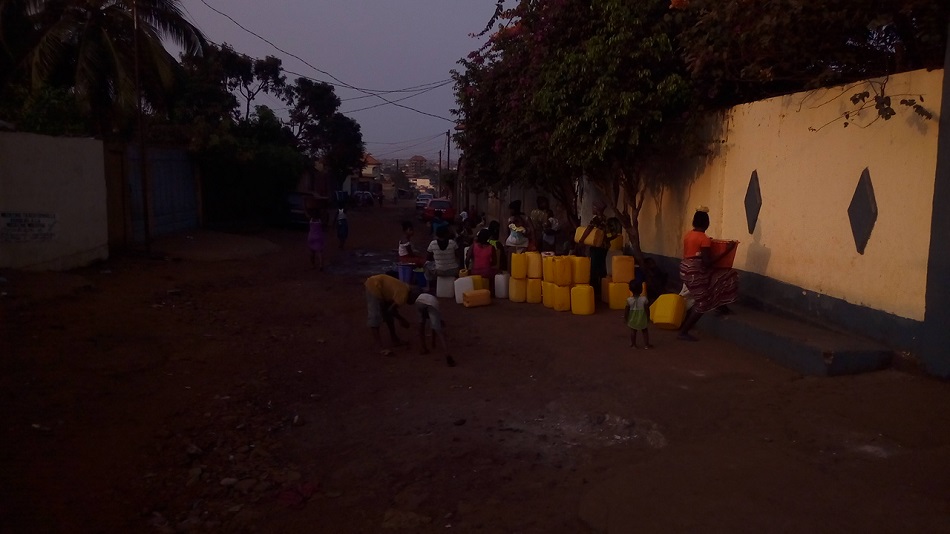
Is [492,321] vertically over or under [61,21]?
under

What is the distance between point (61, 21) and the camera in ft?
59.1

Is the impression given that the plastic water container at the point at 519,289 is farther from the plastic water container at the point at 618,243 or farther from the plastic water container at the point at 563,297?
the plastic water container at the point at 618,243

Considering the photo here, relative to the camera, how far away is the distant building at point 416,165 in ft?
498

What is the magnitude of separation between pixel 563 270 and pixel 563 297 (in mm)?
407

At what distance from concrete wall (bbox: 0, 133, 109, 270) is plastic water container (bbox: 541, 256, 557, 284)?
25.9 ft

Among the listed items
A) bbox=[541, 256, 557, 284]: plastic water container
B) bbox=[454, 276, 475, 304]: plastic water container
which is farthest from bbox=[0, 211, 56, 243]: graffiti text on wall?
bbox=[541, 256, 557, 284]: plastic water container

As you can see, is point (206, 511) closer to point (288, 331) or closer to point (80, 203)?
point (288, 331)

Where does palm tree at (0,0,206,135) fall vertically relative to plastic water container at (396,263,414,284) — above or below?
above

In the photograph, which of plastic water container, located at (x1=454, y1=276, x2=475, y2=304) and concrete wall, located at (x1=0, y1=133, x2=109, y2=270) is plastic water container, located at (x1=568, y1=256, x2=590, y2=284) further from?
concrete wall, located at (x1=0, y1=133, x2=109, y2=270)

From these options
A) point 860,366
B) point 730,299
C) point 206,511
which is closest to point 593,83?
point 730,299

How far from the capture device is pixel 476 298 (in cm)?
1141

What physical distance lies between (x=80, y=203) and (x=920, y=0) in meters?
12.5

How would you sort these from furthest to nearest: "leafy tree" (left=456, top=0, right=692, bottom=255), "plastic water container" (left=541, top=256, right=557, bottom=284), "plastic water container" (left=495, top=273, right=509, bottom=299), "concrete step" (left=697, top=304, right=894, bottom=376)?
1. "plastic water container" (left=495, top=273, right=509, bottom=299)
2. "plastic water container" (left=541, top=256, right=557, bottom=284)
3. "leafy tree" (left=456, top=0, right=692, bottom=255)
4. "concrete step" (left=697, top=304, right=894, bottom=376)

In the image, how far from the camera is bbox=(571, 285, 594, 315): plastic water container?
10828 mm
